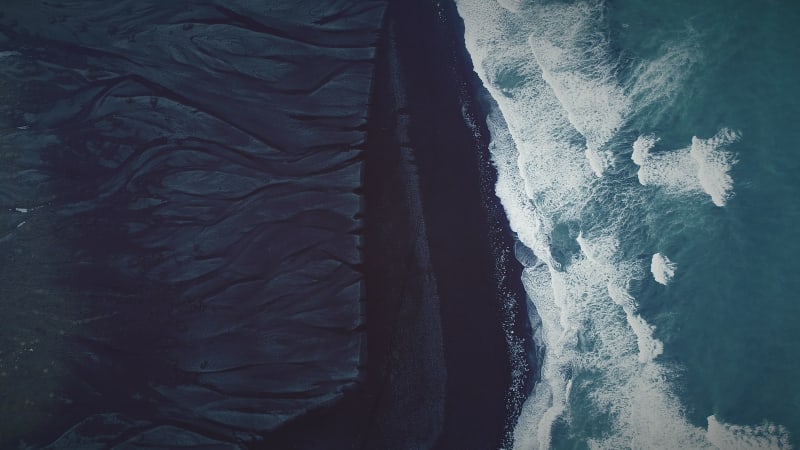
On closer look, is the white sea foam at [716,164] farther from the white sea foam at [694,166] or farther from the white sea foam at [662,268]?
the white sea foam at [662,268]

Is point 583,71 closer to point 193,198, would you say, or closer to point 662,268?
point 662,268

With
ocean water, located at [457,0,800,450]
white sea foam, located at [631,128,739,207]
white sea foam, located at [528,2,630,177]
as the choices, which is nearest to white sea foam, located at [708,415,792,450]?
ocean water, located at [457,0,800,450]

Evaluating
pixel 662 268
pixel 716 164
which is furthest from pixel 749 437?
pixel 716 164

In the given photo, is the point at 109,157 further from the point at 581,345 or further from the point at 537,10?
the point at 581,345

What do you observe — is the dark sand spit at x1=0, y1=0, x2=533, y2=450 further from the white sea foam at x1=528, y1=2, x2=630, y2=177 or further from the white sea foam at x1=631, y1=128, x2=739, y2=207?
the white sea foam at x1=631, y1=128, x2=739, y2=207

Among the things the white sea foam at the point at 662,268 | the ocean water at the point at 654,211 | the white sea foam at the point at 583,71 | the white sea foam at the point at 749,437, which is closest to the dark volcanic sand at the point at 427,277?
the ocean water at the point at 654,211

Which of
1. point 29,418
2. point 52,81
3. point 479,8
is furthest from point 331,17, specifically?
point 29,418
